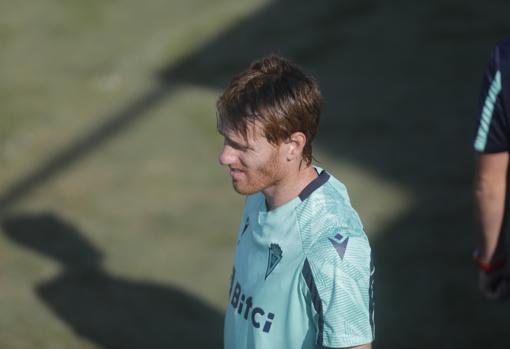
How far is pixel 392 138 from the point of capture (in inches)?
255


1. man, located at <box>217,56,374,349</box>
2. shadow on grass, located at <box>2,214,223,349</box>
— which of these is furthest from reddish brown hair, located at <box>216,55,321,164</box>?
shadow on grass, located at <box>2,214,223,349</box>

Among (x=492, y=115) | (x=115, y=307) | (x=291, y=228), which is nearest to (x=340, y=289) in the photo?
(x=291, y=228)

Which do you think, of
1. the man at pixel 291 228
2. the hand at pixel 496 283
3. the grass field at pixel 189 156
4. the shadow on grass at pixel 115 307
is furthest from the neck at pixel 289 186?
the shadow on grass at pixel 115 307

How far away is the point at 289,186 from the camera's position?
2.94m

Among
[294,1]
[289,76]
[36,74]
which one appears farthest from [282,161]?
[294,1]

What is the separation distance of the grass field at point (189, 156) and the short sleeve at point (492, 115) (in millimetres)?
1567

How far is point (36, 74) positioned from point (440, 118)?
287 centimetres

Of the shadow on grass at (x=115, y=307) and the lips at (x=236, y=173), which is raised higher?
the shadow on grass at (x=115, y=307)

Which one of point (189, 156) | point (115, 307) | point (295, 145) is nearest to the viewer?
point (295, 145)

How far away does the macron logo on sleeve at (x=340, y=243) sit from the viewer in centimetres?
278

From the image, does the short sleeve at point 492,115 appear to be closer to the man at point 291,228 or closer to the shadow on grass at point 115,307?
the man at point 291,228

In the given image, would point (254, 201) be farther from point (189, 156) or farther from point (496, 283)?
point (189, 156)

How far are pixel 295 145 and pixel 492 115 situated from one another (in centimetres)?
94

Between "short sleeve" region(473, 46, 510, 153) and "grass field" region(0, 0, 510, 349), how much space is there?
5.14 feet
